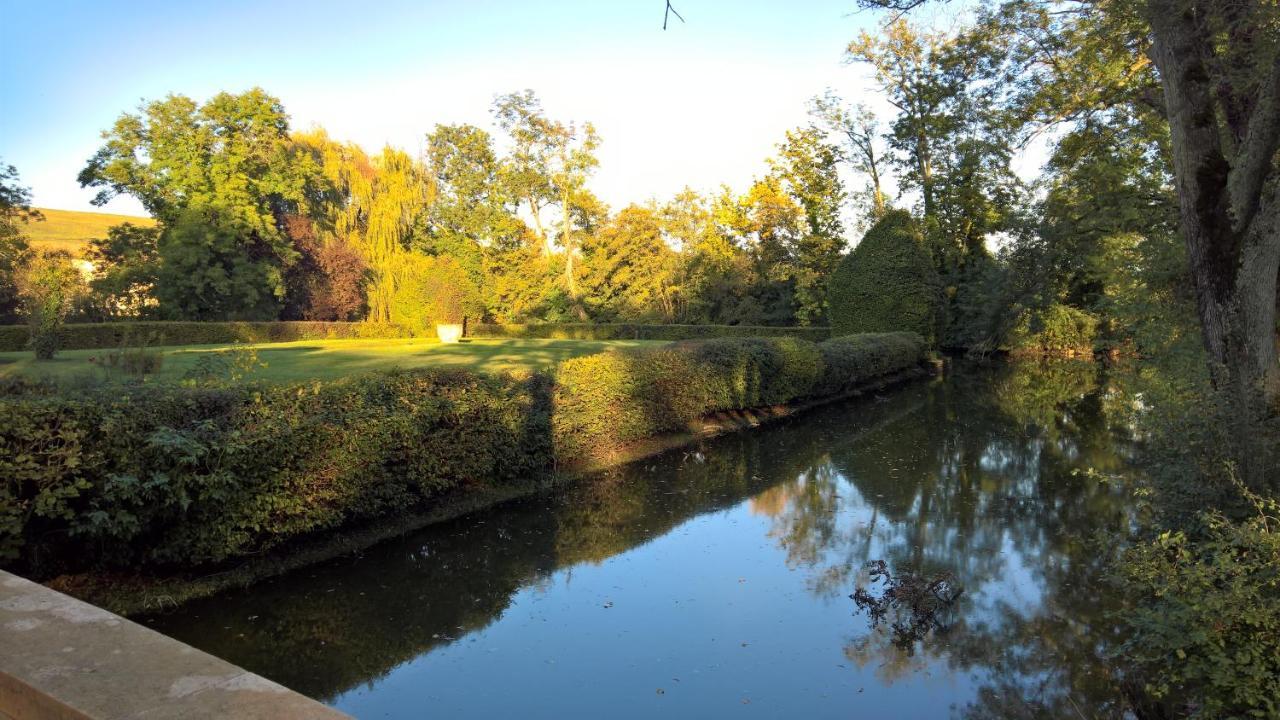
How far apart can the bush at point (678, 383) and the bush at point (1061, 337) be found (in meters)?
13.3

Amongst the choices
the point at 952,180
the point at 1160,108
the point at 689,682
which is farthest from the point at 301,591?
the point at 952,180

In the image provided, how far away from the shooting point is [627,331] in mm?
34969

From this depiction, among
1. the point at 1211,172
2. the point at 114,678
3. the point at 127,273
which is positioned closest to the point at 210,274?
the point at 127,273

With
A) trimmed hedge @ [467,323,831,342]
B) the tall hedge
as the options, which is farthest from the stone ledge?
trimmed hedge @ [467,323,831,342]

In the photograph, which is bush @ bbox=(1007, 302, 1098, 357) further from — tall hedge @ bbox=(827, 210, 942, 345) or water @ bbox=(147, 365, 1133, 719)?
water @ bbox=(147, 365, 1133, 719)

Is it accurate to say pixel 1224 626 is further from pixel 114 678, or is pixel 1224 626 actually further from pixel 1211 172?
pixel 1211 172

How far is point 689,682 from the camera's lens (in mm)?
4016

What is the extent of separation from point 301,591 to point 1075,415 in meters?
14.1

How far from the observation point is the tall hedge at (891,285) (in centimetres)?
2631

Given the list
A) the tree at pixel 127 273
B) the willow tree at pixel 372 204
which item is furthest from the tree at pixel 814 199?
the tree at pixel 127 273

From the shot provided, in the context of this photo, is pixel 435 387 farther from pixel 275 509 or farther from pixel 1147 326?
pixel 1147 326

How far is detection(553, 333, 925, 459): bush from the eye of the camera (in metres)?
9.76

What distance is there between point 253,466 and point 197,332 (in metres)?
26.8

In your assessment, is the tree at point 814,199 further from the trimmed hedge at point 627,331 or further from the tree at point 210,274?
the tree at point 210,274
